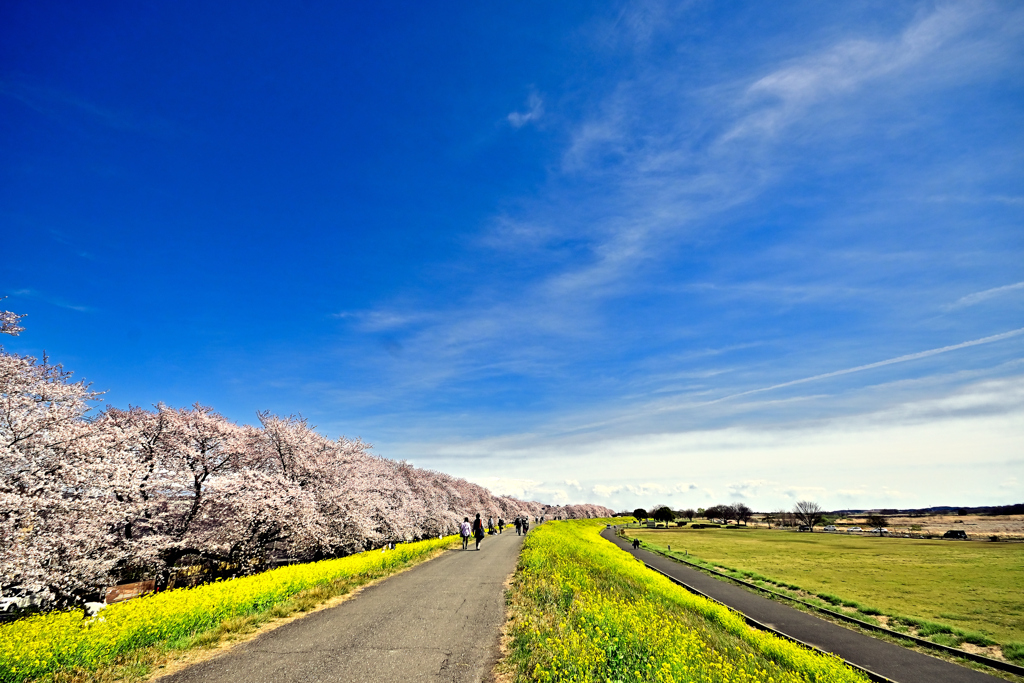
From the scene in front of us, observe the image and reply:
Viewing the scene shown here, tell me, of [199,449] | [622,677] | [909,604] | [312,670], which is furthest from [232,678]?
[909,604]

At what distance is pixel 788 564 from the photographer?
45031 mm

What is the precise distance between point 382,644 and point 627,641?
5303mm

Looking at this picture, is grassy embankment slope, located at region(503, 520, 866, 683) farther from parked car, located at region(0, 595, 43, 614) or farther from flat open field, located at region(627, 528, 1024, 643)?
flat open field, located at region(627, 528, 1024, 643)

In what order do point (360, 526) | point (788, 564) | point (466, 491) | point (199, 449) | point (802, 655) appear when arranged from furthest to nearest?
point (466, 491)
point (788, 564)
point (360, 526)
point (199, 449)
point (802, 655)

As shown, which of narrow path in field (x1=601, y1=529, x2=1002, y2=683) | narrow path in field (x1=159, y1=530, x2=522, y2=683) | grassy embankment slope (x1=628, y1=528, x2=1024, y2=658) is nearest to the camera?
narrow path in field (x1=159, y1=530, x2=522, y2=683)

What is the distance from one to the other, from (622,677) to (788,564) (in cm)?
4968

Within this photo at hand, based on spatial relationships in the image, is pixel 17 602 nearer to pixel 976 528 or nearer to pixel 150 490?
pixel 150 490

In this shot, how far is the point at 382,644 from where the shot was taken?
9500mm

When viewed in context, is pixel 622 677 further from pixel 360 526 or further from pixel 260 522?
pixel 360 526

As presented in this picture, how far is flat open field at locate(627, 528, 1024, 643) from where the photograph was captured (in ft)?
76.3

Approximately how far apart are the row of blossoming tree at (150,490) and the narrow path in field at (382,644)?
20.9 ft

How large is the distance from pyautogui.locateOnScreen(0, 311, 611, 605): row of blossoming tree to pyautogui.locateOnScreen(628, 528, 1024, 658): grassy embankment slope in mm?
29726

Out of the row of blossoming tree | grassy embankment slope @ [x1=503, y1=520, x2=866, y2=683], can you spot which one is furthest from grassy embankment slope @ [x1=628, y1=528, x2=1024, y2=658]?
the row of blossoming tree

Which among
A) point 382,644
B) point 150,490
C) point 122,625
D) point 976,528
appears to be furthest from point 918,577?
point 976,528
